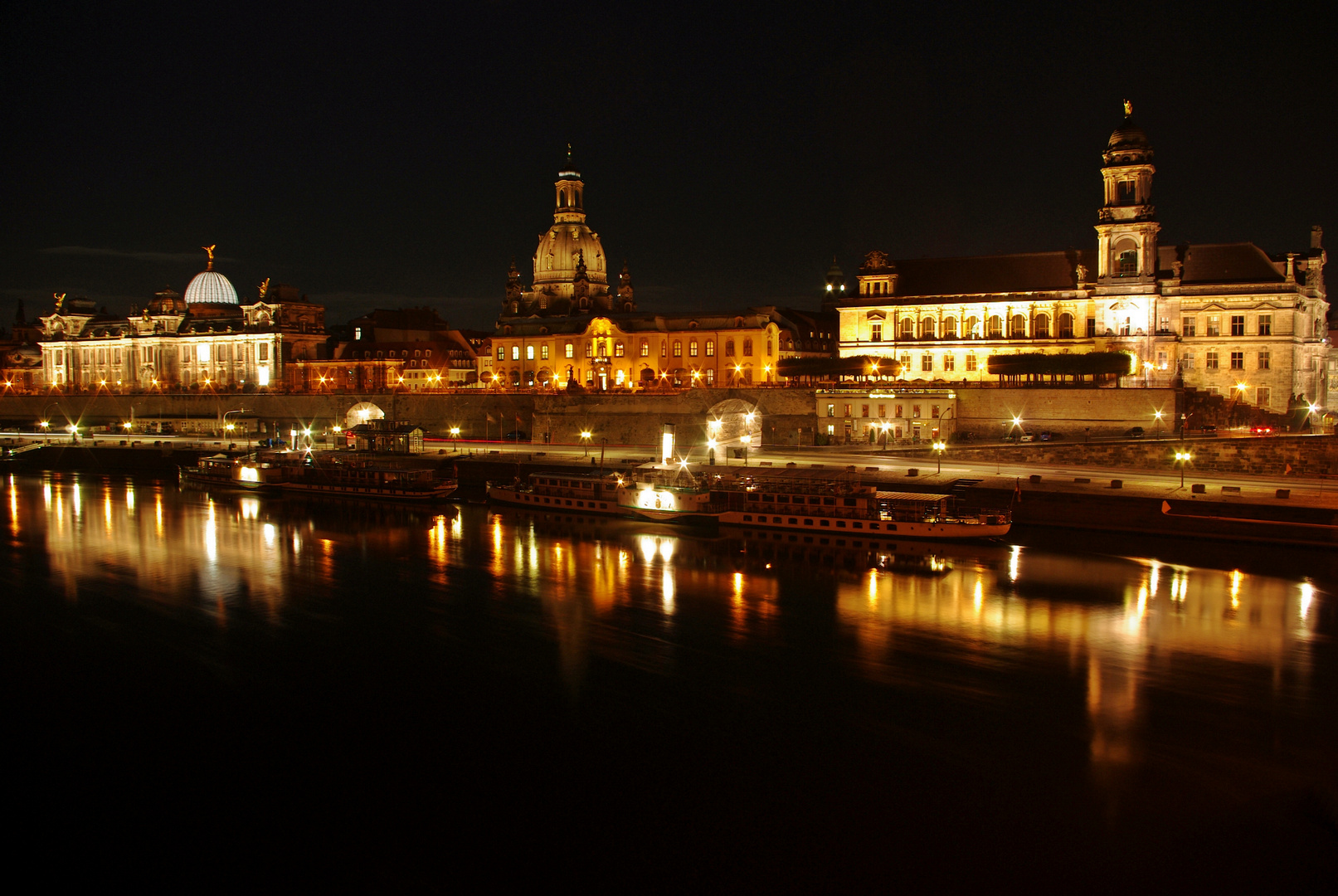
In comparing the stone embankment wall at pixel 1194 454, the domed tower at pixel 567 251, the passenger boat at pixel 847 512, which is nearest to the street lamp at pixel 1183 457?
the stone embankment wall at pixel 1194 454

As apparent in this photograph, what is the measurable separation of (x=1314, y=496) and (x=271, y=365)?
86.7 metres

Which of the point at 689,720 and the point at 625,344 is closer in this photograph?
the point at 689,720

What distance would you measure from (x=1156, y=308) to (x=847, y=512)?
29137mm

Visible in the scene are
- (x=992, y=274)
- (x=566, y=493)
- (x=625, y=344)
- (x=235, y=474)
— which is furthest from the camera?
(x=625, y=344)

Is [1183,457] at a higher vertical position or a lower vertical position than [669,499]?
higher

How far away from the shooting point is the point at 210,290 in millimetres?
108875

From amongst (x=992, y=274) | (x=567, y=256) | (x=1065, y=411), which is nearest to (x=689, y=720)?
(x=1065, y=411)

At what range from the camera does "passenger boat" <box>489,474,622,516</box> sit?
41.4 metres

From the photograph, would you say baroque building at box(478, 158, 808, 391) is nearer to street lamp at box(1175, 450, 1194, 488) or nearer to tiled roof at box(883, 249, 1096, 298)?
tiled roof at box(883, 249, 1096, 298)

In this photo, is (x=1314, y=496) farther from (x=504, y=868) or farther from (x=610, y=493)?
(x=504, y=868)


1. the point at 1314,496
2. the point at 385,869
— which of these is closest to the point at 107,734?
the point at 385,869

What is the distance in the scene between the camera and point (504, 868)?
1389 cm

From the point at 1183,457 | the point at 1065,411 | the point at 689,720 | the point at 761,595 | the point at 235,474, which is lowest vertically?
the point at 689,720

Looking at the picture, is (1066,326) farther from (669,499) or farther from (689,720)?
(689,720)
